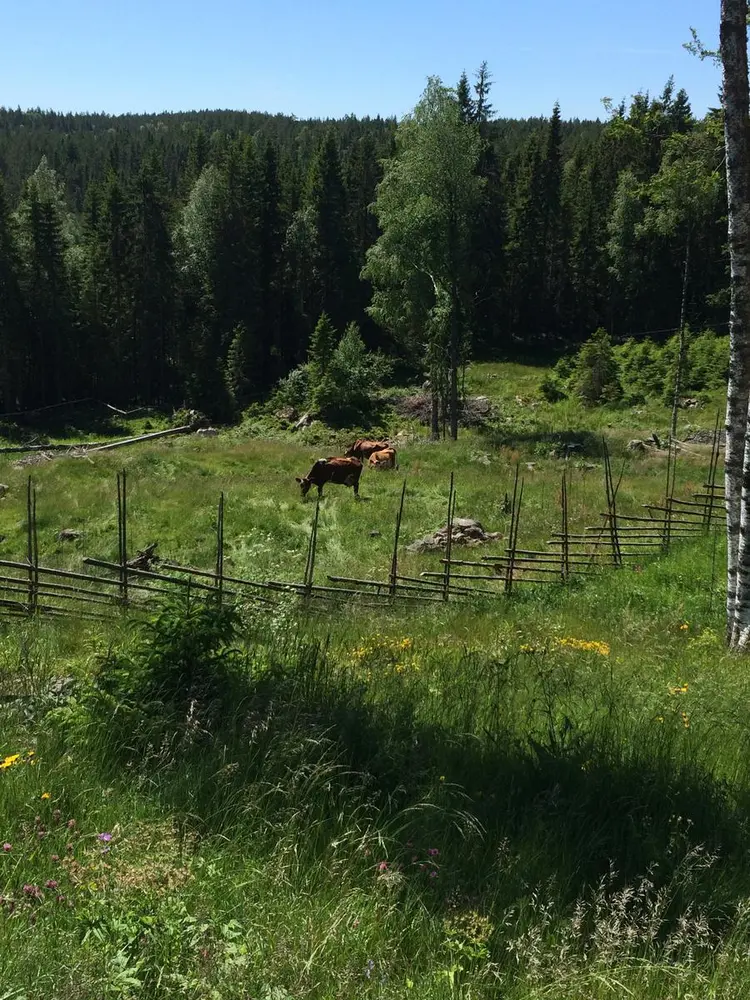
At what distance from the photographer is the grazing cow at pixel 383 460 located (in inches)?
994

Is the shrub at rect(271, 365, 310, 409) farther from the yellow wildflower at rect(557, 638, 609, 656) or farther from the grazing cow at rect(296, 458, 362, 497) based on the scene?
the yellow wildflower at rect(557, 638, 609, 656)

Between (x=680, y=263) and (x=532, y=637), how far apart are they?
184 feet

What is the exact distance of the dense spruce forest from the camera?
49.7 metres

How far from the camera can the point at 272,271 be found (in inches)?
2334

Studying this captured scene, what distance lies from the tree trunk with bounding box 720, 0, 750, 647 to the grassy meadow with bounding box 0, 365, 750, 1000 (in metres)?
0.90

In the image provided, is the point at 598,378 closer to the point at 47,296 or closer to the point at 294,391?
the point at 294,391

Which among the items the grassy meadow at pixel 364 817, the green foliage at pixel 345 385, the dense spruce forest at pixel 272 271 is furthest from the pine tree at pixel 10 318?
the grassy meadow at pixel 364 817

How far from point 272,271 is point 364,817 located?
59.7 m

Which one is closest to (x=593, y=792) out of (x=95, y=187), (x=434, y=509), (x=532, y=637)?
(x=532, y=637)

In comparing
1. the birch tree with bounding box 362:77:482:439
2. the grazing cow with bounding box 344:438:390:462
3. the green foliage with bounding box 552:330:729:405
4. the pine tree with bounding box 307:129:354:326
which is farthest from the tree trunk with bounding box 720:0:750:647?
the pine tree with bounding box 307:129:354:326

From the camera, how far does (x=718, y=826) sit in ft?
12.7

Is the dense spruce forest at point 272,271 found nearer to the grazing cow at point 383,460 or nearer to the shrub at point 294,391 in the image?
the shrub at point 294,391

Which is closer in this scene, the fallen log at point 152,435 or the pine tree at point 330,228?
the fallen log at point 152,435

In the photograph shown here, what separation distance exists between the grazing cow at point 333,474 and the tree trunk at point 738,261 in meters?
13.2
